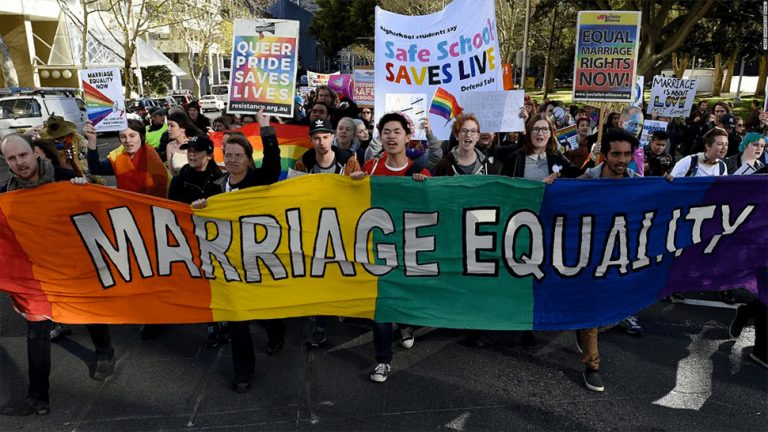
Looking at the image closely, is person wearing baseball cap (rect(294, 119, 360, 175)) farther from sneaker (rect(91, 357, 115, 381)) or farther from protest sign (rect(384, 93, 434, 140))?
sneaker (rect(91, 357, 115, 381))

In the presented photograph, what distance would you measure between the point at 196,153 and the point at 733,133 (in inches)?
351

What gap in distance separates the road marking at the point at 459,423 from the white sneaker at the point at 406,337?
1.05 metres

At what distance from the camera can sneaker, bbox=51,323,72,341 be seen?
491 centimetres

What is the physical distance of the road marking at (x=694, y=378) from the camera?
382 centimetres

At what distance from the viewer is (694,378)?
4.14m

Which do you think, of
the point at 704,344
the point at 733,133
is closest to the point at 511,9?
the point at 733,133

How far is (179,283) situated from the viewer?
408cm

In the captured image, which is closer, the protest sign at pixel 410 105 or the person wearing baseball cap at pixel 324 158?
the person wearing baseball cap at pixel 324 158

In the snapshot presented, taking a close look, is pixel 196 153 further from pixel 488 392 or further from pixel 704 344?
pixel 704 344

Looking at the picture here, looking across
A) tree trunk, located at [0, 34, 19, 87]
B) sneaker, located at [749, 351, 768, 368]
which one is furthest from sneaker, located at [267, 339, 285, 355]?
tree trunk, located at [0, 34, 19, 87]

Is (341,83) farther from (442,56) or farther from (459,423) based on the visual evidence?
(459,423)

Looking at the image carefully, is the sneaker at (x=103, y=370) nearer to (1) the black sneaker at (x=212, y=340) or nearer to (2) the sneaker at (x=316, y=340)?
(1) the black sneaker at (x=212, y=340)

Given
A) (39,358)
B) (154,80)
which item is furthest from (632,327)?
(154,80)

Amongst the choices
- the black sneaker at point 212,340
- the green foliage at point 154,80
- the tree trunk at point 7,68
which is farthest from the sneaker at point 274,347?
the green foliage at point 154,80
